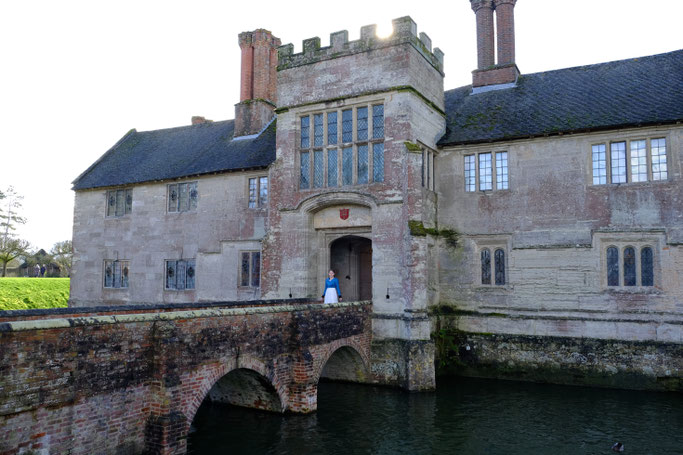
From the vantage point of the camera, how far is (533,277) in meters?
17.6

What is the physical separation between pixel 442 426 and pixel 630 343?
7.43 m

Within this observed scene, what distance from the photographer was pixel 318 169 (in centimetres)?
1877

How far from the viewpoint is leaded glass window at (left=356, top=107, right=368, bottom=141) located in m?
18.1

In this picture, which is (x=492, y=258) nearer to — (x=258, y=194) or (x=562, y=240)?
(x=562, y=240)

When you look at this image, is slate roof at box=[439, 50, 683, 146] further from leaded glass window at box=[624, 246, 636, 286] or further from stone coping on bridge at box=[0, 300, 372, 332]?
stone coping on bridge at box=[0, 300, 372, 332]

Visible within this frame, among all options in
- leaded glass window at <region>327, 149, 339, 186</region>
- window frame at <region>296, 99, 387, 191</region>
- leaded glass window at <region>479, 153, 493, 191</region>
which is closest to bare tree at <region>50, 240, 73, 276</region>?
window frame at <region>296, 99, 387, 191</region>

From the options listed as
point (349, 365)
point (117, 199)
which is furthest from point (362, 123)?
point (117, 199)

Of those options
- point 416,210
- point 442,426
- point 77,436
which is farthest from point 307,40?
point 77,436

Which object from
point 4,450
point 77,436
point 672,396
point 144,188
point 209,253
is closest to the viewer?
point 4,450

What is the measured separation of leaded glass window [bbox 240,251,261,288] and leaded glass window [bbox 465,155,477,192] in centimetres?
884

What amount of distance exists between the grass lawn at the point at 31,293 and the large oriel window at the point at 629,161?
2806 cm

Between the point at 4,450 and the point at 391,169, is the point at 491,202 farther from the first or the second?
the point at 4,450

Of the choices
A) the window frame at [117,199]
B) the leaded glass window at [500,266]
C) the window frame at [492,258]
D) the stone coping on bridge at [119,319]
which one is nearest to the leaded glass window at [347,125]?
the window frame at [492,258]

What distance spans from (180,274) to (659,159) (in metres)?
19.1
